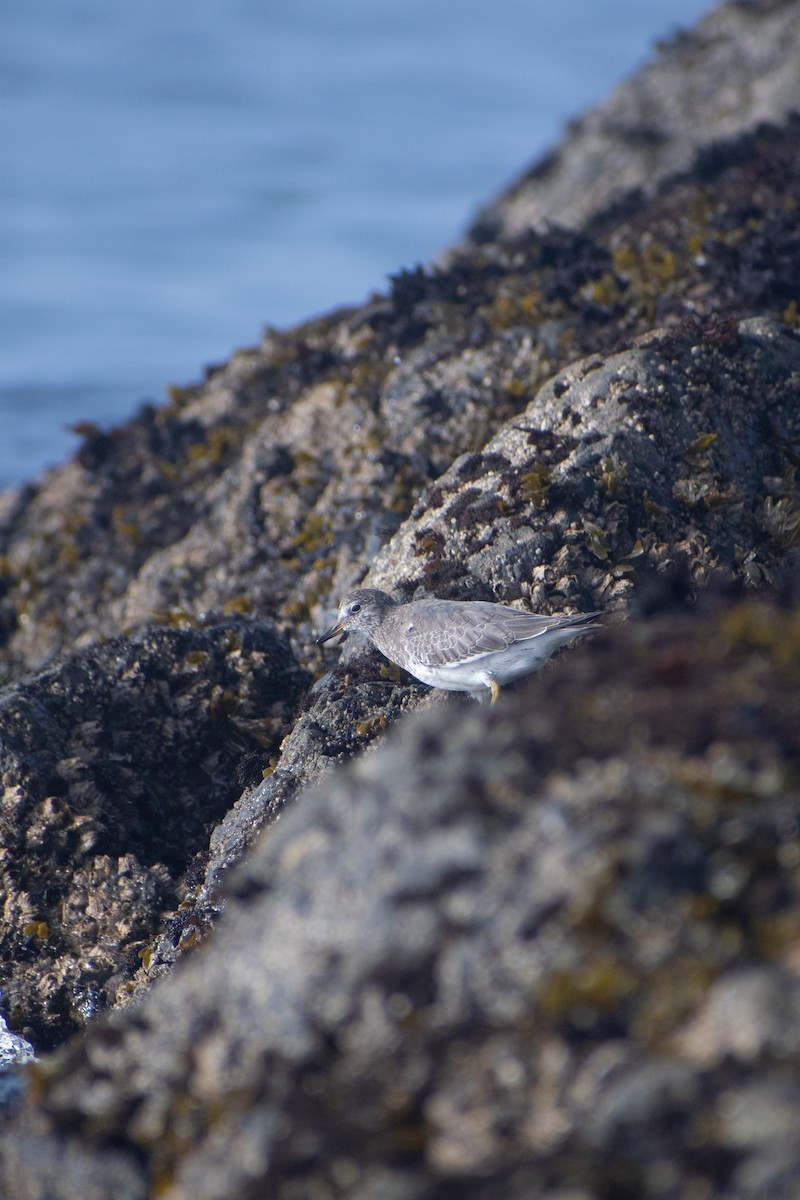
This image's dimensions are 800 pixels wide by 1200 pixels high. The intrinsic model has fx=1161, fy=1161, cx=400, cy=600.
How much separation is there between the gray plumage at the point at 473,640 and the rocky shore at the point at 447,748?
225mm

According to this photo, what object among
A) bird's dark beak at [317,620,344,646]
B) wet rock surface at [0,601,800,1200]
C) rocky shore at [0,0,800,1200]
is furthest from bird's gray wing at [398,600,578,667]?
wet rock surface at [0,601,800,1200]

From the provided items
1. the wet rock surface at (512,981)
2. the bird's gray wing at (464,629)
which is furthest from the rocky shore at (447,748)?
the bird's gray wing at (464,629)

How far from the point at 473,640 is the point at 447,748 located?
9.33 feet

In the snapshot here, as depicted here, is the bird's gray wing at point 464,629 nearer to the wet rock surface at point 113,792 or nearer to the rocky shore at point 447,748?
the rocky shore at point 447,748

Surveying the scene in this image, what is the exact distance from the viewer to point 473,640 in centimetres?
630

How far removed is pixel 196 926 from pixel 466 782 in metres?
3.09

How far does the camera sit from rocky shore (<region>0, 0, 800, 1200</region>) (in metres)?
3.00

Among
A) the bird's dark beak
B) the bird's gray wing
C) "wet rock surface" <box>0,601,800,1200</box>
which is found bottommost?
"wet rock surface" <box>0,601,800,1200</box>

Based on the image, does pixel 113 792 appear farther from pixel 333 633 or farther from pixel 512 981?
pixel 512 981

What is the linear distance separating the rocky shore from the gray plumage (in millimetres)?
225

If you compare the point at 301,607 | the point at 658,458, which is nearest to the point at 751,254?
the point at 658,458

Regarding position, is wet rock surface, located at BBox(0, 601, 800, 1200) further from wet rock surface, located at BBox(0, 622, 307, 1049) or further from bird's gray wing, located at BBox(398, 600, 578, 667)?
wet rock surface, located at BBox(0, 622, 307, 1049)

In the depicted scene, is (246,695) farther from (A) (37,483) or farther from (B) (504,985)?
(A) (37,483)

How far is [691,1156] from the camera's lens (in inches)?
109
